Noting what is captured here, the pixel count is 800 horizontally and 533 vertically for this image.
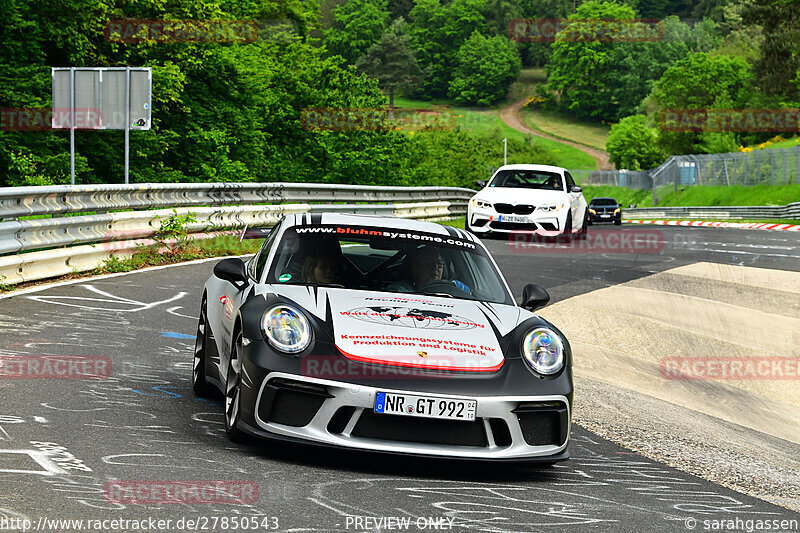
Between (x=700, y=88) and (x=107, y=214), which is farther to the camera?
(x=700, y=88)

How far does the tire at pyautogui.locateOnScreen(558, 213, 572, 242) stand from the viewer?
70.0ft

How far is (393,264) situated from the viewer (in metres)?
6.95

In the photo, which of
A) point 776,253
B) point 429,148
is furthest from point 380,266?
point 429,148

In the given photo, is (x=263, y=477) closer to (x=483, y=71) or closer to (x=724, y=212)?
(x=724, y=212)

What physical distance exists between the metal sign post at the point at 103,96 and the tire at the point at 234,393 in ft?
48.0

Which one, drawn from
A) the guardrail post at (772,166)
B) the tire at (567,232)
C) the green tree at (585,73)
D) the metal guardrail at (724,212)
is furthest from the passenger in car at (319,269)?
the green tree at (585,73)

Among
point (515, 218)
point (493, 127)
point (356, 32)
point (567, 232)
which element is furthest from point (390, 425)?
point (356, 32)

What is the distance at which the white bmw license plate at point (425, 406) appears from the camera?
521 cm

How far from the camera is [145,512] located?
14.0ft

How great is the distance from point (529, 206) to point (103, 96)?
26.3 feet

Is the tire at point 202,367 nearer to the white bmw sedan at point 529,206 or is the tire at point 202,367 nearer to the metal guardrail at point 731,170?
the white bmw sedan at point 529,206

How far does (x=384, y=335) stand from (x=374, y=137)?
1914 inches

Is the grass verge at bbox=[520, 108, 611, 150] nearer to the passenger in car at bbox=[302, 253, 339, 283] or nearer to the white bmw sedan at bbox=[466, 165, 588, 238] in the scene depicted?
the white bmw sedan at bbox=[466, 165, 588, 238]

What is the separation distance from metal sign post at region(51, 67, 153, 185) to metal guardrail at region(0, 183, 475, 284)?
274cm
